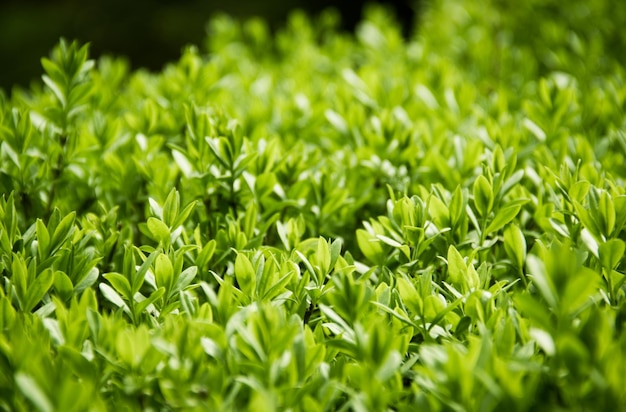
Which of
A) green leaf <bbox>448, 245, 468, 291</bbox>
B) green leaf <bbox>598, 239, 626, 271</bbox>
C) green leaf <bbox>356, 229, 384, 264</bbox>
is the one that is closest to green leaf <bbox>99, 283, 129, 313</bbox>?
green leaf <bbox>356, 229, 384, 264</bbox>

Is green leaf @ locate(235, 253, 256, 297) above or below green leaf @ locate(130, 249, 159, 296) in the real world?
below

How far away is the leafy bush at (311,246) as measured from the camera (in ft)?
3.75

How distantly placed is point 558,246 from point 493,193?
0.33 m

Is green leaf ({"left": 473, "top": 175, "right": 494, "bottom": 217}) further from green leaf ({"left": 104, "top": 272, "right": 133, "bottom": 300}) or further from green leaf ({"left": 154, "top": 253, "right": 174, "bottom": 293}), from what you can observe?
green leaf ({"left": 104, "top": 272, "right": 133, "bottom": 300})

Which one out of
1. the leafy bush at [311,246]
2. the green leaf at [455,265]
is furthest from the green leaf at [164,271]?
the green leaf at [455,265]

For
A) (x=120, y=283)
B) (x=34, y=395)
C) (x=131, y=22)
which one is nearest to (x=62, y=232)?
(x=120, y=283)

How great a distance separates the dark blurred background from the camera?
892 cm

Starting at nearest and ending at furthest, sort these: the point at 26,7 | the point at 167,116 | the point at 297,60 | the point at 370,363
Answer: the point at 370,363, the point at 167,116, the point at 297,60, the point at 26,7

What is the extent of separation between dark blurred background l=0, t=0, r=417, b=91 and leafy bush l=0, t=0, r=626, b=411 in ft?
21.0

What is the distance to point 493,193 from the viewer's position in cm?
167

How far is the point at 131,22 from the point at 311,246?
8942 millimetres

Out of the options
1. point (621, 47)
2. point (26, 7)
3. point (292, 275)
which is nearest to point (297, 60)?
point (621, 47)

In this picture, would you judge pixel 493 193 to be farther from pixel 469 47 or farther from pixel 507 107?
pixel 469 47

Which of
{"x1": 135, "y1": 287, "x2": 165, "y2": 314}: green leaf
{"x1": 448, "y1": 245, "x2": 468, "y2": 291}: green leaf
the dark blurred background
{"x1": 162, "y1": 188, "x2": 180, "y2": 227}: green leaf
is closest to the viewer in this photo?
{"x1": 135, "y1": 287, "x2": 165, "y2": 314}: green leaf
